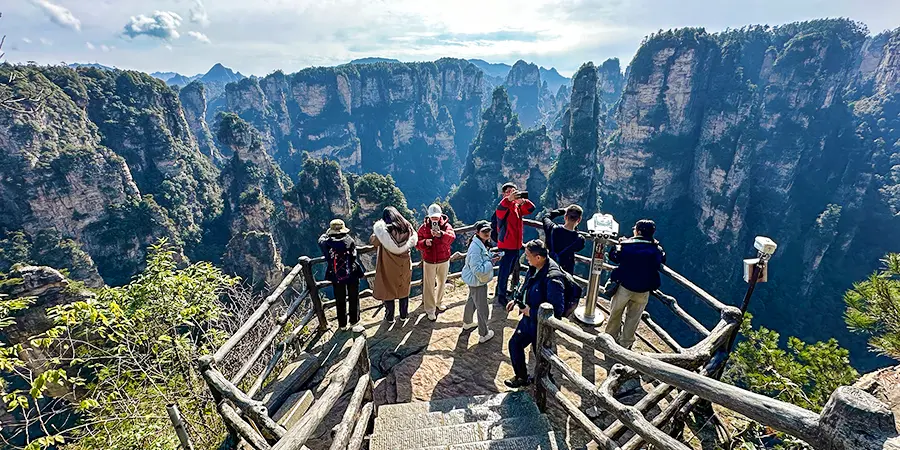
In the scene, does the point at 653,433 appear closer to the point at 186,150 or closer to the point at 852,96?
the point at 186,150

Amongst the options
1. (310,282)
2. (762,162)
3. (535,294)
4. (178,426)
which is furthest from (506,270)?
(762,162)

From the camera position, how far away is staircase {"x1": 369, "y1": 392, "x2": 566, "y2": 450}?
3203 mm

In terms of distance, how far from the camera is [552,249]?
535 centimetres

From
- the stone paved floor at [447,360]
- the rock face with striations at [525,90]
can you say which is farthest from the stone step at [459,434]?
the rock face with striations at [525,90]

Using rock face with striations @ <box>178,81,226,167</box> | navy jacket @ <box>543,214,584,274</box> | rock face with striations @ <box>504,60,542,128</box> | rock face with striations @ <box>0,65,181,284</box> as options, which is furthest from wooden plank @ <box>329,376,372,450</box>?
rock face with striations @ <box>504,60,542,128</box>

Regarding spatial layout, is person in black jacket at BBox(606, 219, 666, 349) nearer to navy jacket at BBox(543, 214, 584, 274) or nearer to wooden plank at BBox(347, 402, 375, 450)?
navy jacket at BBox(543, 214, 584, 274)

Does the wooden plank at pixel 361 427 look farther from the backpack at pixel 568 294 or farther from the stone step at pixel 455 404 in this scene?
the backpack at pixel 568 294

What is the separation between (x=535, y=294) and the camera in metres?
→ 3.83

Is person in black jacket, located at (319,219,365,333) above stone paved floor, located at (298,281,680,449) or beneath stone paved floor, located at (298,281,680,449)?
above

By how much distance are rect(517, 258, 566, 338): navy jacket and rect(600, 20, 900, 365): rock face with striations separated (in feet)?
131

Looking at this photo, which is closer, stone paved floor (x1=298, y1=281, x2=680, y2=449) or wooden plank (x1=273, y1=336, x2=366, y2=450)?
wooden plank (x1=273, y1=336, x2=366, y2=450)

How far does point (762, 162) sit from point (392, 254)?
50.7 meters

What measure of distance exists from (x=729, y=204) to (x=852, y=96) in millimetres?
36022

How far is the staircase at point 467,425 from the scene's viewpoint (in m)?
3.20
